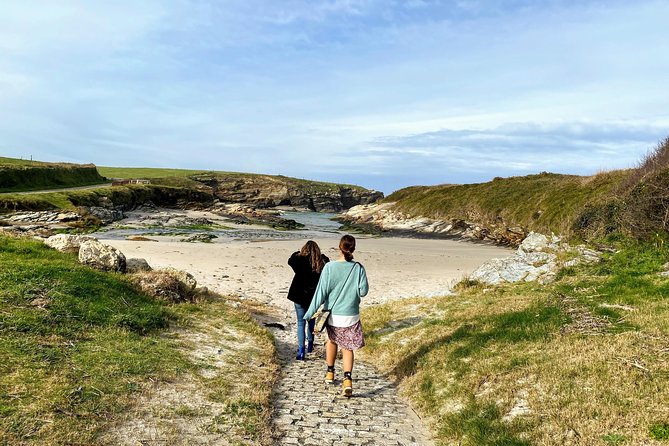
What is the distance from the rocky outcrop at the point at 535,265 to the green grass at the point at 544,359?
169 centimetres

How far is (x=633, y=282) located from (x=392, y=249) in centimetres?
2853

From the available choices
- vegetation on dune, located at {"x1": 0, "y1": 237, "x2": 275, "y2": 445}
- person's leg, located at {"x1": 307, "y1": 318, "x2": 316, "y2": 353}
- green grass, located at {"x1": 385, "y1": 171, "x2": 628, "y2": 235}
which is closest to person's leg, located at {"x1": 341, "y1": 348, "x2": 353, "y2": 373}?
vegetation on dune, located at {"x1": 0, "y1": 237, "x2": 275, "y2": 445}

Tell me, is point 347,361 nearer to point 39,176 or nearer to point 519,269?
point 519,269

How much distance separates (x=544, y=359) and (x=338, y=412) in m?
3.48

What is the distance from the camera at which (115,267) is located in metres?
13.2

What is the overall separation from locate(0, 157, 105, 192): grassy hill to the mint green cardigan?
68.0 meters

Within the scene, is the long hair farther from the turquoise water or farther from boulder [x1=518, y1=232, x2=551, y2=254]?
the turquoise water

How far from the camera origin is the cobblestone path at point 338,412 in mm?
6363

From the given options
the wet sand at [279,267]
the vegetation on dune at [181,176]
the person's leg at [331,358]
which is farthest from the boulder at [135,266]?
the vegetation on dune at [181,176]

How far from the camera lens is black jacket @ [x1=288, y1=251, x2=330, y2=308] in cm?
993

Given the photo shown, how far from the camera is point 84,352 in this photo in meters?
7.62

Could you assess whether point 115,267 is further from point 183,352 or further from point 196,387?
point 196,387

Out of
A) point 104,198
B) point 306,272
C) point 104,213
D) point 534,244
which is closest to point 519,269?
point 534,244

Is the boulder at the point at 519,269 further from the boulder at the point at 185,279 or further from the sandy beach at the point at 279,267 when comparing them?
the boulder at the point at 185,279
